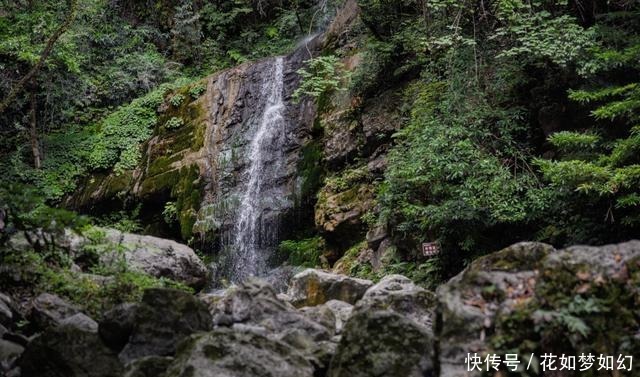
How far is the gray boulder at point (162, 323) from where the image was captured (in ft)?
13.2

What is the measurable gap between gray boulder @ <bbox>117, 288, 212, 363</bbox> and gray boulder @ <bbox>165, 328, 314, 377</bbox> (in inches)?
24.6

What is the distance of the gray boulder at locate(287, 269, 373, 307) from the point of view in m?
7.09

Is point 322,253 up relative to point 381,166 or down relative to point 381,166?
down

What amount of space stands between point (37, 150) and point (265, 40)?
891 centimetres

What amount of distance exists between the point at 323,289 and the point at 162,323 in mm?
3416

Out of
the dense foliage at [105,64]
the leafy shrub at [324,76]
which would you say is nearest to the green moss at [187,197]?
the dense foliage at [105,64]

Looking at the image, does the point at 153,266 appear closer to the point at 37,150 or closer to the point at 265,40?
the point at 37,150

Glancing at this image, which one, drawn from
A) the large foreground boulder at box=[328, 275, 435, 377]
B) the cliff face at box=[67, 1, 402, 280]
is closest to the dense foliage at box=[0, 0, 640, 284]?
the cliff face at box=[67, 1, 402, 280]

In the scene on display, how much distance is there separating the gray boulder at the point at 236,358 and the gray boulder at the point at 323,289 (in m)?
3.53

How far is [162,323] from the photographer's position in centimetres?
411

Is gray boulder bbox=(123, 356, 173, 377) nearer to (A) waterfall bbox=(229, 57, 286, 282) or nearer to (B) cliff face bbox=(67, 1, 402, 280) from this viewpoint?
(B) cliff face bbox=(67, 1, 402, 280)

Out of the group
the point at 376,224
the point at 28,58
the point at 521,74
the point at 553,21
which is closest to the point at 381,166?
the point at 376,224

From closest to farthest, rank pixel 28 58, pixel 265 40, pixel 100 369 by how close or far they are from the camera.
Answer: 1. pixel 100 369
2. pixel 28 58
3. pixel 265 40

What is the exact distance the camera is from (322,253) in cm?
1139
